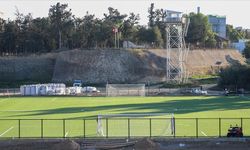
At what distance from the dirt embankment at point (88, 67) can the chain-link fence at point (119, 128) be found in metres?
76.9

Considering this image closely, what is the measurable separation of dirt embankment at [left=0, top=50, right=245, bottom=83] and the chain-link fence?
76.9 m

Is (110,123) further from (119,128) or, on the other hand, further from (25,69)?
(25,69)

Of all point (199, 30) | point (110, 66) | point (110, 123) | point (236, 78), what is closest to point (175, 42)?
point (110, 66)

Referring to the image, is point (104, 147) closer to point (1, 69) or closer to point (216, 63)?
point (1, 69)

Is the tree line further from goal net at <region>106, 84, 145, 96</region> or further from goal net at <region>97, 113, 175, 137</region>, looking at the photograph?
goal net at <region>97, 113, 175, 137</region>

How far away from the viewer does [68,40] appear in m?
146

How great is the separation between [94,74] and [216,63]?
120ft

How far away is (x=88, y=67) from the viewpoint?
415 ft

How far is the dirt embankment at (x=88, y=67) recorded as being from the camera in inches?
4911

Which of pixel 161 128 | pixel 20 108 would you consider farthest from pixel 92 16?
pixel 161 128

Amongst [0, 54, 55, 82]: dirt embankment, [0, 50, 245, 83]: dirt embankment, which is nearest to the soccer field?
[0, 50, 245, 83]: dirt embankment

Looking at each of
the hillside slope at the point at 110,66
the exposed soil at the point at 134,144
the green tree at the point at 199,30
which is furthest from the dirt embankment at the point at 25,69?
the exposed soil at the point at 134,144

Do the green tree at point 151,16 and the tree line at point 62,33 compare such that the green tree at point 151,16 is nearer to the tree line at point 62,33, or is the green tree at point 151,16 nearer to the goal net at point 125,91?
the tree line at point 62,33

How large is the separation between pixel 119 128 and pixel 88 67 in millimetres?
85684
